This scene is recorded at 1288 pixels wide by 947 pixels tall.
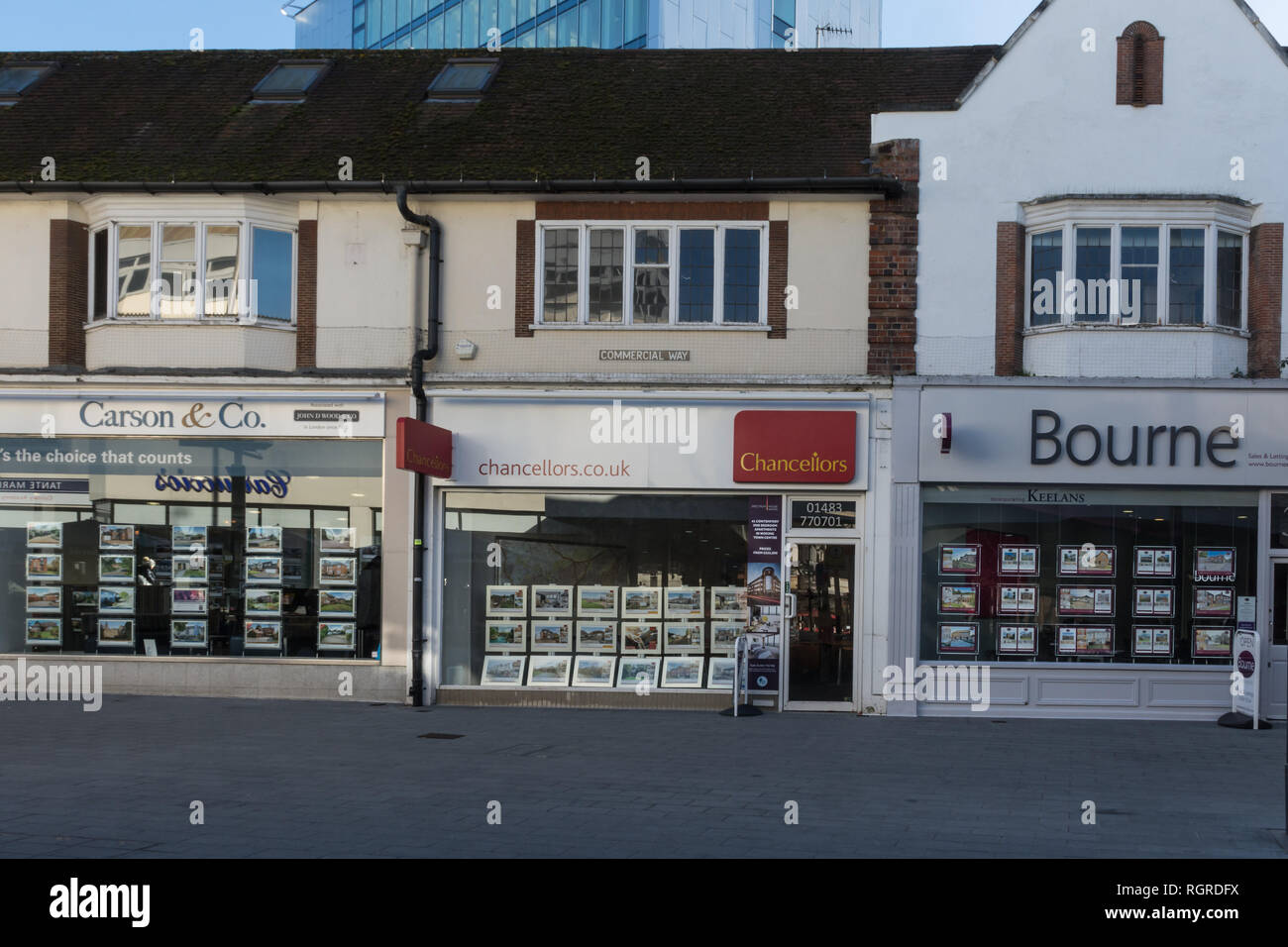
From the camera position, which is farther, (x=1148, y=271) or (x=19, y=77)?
(x=19, y=77)

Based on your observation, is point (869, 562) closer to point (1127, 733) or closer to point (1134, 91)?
point (1127, 733)

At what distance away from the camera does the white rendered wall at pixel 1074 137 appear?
610 inches

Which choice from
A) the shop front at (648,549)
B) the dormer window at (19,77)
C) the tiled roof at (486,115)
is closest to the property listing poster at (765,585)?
the shop front at (648,549)

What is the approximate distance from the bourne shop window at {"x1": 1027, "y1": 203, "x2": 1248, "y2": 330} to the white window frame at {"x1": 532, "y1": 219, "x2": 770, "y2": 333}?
3483 millimetres

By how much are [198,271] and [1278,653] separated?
46.4 feet

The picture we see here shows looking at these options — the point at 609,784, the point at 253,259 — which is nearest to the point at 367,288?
the point at 253,259

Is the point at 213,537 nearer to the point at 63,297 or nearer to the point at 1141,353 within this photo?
the point at 63,297

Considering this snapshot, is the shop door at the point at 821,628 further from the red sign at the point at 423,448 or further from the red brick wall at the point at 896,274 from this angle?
the red sign at the point at 423,448

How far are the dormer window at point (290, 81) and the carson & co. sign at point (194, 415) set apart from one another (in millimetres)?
5007

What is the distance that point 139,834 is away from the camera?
8156mm

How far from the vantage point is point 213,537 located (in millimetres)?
16344

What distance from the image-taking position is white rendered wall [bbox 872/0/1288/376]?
1550 cm

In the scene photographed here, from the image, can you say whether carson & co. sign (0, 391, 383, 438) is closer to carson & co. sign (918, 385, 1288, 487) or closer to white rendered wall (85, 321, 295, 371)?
white rendered wall (85, 321, 295, 371)
